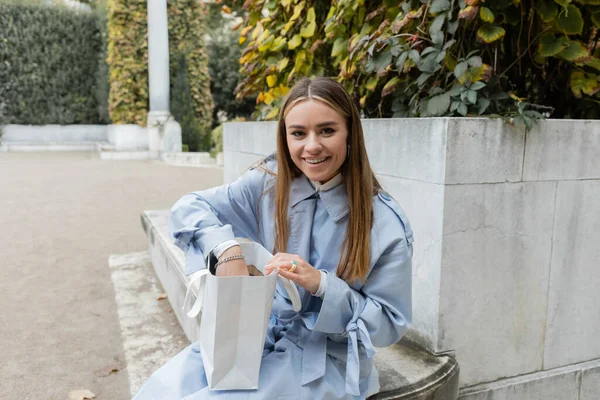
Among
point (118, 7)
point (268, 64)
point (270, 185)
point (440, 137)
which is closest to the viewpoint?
point (270, 185)

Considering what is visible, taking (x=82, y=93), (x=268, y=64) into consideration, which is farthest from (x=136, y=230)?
(x=82, y=93)

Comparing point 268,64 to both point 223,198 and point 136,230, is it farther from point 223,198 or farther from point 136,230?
point 136,230

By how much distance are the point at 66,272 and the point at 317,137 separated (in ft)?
11.5

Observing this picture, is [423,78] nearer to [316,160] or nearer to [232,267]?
[316,160]

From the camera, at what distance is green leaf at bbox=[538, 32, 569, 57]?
2.29m

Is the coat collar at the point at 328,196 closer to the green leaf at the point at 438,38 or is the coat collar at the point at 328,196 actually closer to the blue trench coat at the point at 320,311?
the blue trench coat at the point at 320,311

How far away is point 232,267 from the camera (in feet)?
4.92

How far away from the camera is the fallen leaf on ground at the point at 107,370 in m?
2.72

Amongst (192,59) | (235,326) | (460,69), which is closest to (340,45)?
(460,69)

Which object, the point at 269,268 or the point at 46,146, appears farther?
the point at 46,146

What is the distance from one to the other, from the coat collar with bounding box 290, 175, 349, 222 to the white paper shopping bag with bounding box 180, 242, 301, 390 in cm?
31

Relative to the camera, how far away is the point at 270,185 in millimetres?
1816

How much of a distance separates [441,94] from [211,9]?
74.8ft

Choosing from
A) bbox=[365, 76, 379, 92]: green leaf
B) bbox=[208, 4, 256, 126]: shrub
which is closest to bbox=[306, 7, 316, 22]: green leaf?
bbox=[365, 76, 379, 92]: green leaf
